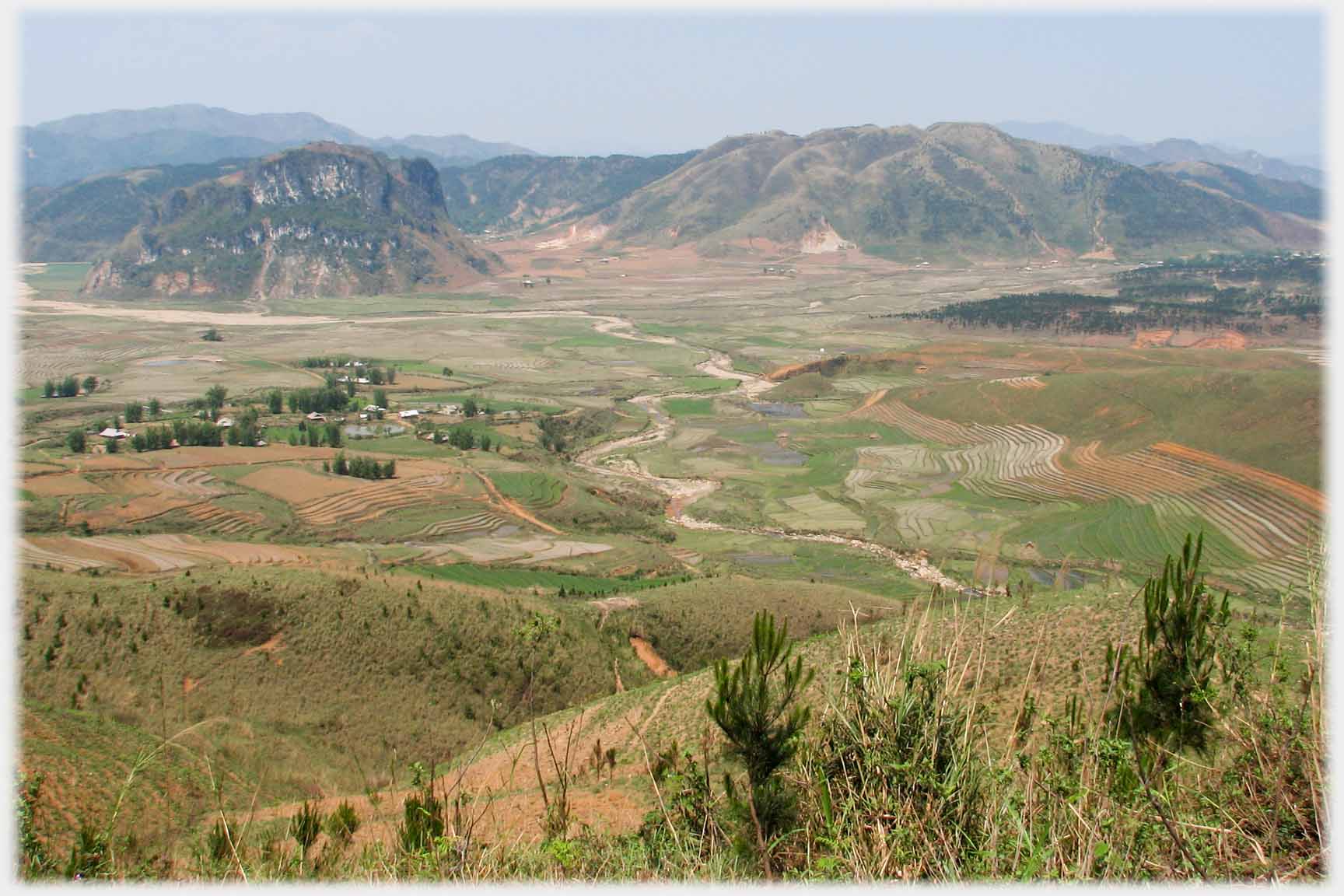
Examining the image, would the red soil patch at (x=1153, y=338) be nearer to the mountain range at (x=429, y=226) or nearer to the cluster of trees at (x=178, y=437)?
the mountain range at (x=429, y=226)

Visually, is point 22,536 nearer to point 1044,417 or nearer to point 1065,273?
point 1044,417

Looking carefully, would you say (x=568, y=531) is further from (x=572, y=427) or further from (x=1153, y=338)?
(x=1153, y=338)

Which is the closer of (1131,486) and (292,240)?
(1131,486)

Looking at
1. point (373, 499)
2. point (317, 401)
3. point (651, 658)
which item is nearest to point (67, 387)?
point (317, 401)

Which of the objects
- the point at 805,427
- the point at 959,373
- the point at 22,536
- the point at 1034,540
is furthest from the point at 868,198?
the point at 22,536

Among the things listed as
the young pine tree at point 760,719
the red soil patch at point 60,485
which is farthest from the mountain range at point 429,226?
the young pine tree at point 760,719

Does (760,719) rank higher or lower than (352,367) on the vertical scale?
lower
